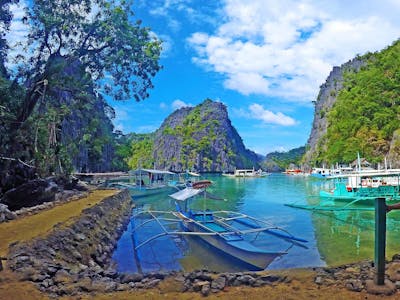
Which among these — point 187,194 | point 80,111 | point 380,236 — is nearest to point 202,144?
point 80,111

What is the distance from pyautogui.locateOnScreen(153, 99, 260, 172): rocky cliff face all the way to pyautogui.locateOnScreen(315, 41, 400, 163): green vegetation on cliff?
58243 mm

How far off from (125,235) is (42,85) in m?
7.24

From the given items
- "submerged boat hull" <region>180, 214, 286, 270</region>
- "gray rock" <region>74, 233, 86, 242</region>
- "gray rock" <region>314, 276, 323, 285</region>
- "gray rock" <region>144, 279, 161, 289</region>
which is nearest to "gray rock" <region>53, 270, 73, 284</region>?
"gray rock" <region>144, 279, 161, 289</region>

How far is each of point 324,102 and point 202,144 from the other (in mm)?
40893

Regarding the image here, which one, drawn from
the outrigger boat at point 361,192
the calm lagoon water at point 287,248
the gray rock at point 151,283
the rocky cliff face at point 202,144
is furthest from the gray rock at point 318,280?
the rocky cliff face at point 202,144

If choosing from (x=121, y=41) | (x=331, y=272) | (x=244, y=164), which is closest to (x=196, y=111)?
(x=244, y=164)

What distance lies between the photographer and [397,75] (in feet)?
176

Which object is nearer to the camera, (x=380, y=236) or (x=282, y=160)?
(x=380, y=236)

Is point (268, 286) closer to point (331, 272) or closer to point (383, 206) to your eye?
point (331, 272)

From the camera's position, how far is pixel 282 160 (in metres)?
148

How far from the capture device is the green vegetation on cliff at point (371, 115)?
49156mm

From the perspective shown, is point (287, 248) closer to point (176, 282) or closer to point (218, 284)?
point (218, 284)

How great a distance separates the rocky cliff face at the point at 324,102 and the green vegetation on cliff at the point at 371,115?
27.3 m

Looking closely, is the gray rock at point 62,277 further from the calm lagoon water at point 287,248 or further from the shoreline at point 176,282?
the calm lagoon water at point 287,248
